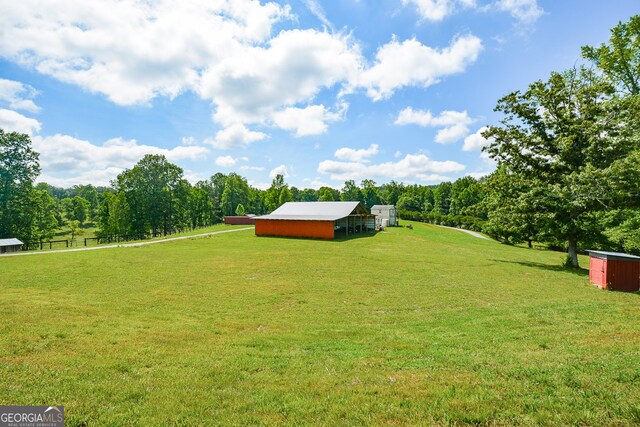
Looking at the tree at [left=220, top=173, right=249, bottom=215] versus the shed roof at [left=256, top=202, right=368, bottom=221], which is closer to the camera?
the shed roof at [left=256, top=202, right=368, bottom=221]

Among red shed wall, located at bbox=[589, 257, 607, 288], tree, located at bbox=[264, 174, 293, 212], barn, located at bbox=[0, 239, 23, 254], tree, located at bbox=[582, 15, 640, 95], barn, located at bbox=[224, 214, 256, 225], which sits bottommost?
barn, located at bbox=[0, 239, 23, 254]

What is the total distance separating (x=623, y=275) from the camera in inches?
547

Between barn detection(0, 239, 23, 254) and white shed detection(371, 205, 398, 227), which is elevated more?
white shed detection(371, 205, 398, 227)

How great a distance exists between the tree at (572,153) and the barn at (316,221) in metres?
20.9

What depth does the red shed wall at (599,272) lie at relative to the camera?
14.2 meters

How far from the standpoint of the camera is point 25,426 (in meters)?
4.16

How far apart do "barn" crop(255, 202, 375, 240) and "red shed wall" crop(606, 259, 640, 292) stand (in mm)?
26100

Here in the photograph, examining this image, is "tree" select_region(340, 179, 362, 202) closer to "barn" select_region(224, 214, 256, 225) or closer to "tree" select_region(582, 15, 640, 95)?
"barn" select_region(224, 214, 256, 225)

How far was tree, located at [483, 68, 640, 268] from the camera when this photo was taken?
17469 millimetres

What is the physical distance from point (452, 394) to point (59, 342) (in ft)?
28.3

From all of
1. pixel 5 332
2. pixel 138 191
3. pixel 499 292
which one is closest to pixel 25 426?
pixel 5 332

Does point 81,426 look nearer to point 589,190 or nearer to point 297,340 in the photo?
point 297,340

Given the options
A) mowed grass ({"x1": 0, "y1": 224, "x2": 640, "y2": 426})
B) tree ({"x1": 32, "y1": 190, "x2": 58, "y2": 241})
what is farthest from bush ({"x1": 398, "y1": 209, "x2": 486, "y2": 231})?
tree ({"x1": 32, "y1": 190, "x2": 58, "y2": 241})

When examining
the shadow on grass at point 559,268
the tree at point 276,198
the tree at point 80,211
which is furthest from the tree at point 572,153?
the tree at point 80,211
